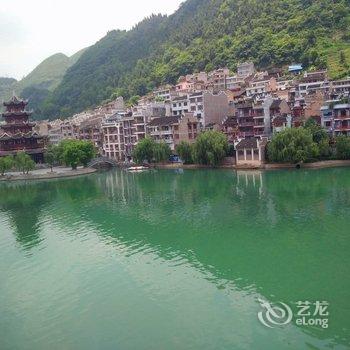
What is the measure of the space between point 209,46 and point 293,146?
65.1 m

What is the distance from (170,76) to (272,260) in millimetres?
89705

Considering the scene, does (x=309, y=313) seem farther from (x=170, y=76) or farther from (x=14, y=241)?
(x=170, y=76)

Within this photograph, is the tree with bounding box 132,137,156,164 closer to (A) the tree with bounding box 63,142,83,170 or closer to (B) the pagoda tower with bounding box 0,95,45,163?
(A) the tree with bounding box 63,142,83,170

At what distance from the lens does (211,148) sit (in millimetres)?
50188

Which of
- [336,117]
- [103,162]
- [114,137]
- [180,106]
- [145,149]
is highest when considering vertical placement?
[180,106]

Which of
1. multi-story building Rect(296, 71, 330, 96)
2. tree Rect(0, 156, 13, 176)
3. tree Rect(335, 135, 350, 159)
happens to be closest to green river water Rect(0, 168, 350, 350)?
tree Rect(335, 135, 350, 159)

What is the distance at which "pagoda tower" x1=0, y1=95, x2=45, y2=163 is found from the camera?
6462 centimetres

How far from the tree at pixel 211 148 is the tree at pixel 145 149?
7.96m

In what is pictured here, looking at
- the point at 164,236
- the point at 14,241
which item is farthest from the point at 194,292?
the point at 14,241

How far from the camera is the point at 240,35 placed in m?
99.2

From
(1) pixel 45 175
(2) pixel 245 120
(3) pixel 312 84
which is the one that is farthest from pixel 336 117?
(1) pixel 45 175

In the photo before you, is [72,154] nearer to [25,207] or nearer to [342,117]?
[25,207]

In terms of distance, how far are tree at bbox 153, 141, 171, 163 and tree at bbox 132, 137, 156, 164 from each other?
31.1 inches

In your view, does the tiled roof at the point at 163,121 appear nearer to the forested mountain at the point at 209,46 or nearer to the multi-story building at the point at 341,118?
the multi-story building at the point at 341,118
